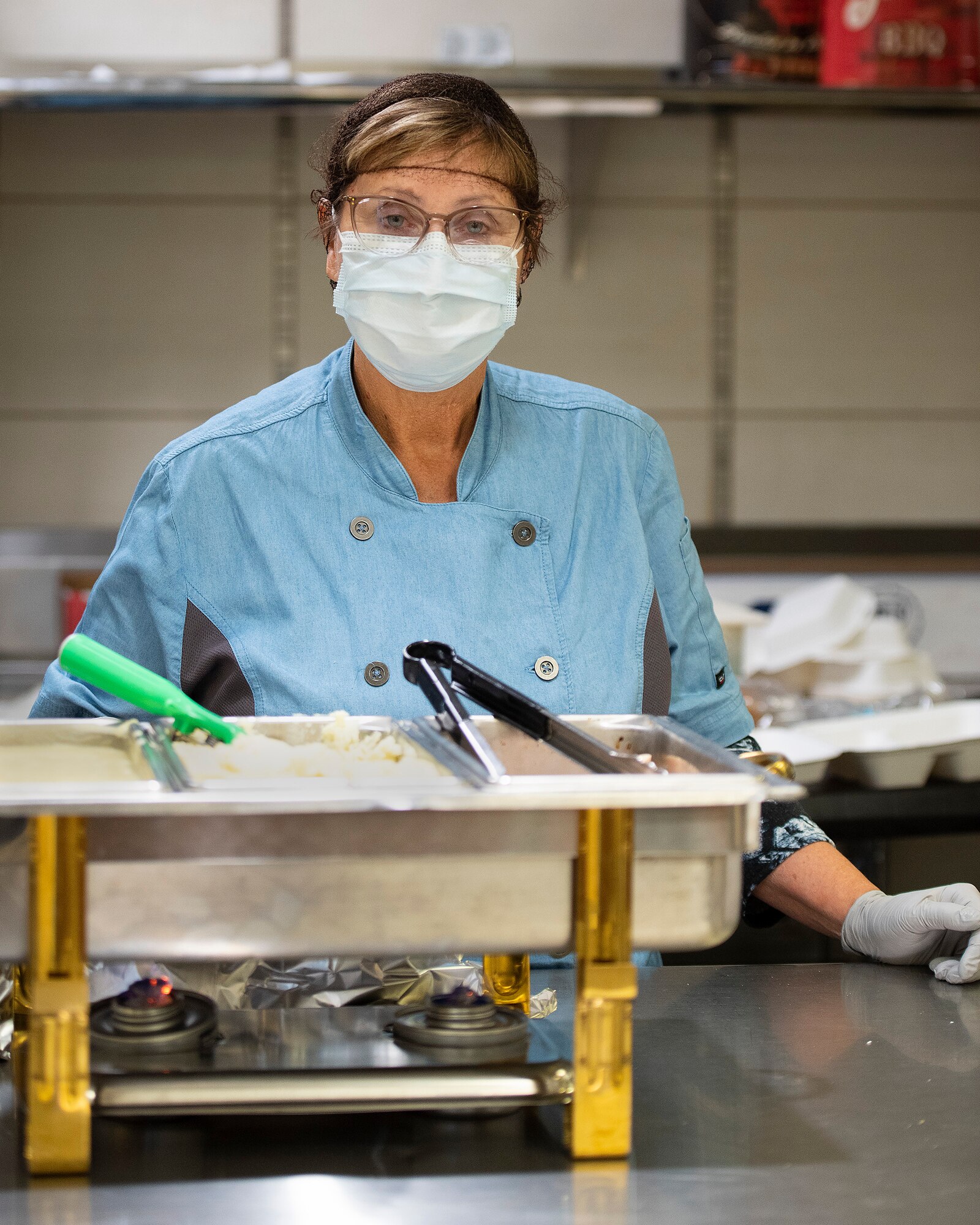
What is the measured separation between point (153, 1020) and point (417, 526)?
609mm

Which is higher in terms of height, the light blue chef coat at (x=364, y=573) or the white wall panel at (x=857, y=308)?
the white wall panel at (x=857, y=308)

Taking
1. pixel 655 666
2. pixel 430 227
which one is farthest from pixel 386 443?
pixel 655 666

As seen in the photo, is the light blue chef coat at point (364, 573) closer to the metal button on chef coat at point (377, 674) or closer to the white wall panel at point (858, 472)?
the metal button on chef coat at point (377, 674)

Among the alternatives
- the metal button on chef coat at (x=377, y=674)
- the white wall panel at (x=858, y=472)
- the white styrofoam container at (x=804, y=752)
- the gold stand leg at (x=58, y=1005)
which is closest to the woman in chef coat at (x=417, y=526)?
the metal button on chef coat at (x=377, y=674)

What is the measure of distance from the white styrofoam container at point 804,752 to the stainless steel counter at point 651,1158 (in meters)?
1.03

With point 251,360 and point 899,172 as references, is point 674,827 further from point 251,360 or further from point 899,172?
point 899,172

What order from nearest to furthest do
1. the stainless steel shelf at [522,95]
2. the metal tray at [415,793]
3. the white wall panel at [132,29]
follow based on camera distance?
1. the metal tray at [415,793]
2. the stainless steel shelf at [522,95]
3. the white wall panel at [132,29]

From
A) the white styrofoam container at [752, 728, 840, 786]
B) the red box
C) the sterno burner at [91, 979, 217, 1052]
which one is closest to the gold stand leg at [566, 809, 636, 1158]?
the sterno burner at [91, 979, 217, 1052]

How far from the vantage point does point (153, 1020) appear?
2.94 feet

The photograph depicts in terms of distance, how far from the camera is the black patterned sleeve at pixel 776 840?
4.41ft

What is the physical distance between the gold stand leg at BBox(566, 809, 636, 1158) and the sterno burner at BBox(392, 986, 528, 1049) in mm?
71

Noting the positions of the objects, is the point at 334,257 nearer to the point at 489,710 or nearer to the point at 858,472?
the point at 489,710

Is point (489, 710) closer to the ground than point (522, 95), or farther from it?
closer to the ground

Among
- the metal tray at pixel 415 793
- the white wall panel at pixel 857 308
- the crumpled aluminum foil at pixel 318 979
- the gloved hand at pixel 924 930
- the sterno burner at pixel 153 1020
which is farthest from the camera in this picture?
the white wall panel at pixel 857 308
